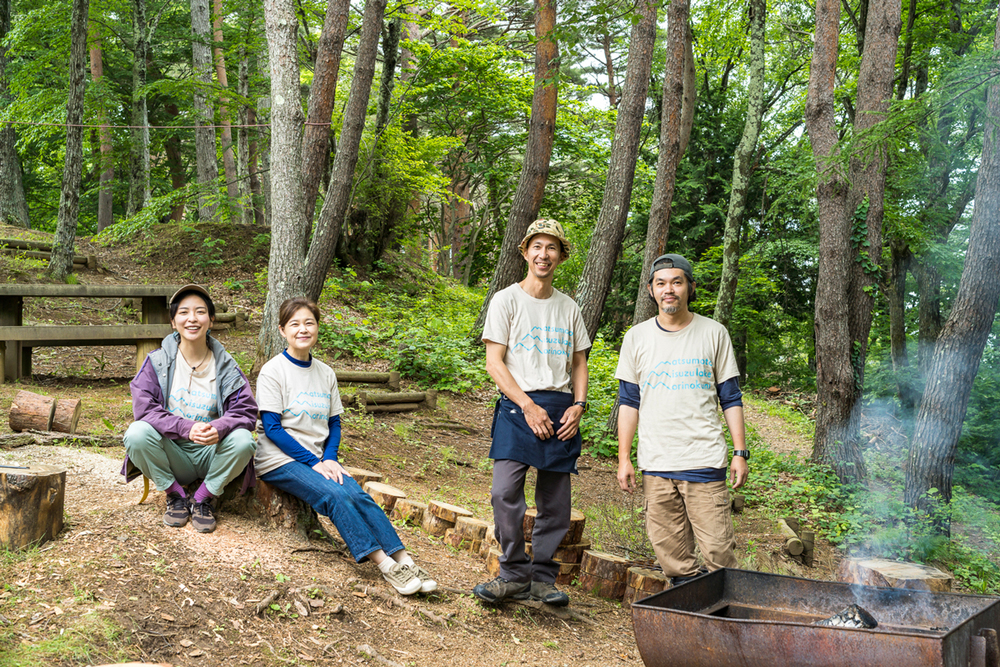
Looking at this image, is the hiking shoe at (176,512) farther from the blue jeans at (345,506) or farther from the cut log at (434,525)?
the cut log at (434,525)

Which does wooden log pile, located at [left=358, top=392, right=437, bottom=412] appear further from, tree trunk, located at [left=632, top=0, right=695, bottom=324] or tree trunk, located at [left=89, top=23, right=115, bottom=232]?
tree trunk, located at [left=89, top=23, right=115, bottom=232]

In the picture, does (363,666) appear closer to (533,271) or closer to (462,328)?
(533,271)

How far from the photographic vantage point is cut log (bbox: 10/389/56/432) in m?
5.16

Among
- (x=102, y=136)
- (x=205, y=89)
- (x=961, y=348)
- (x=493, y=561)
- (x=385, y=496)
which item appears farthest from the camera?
(x=102, y=136)

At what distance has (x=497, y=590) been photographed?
3705 mm

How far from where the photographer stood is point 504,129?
16.9 m

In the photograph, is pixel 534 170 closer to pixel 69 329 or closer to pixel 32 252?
pixel 69 329

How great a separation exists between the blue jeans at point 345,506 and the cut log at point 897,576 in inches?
90.7

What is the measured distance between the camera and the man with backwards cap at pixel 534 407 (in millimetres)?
3670

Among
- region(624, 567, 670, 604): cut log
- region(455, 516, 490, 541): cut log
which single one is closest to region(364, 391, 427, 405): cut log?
region(455, 516, 490, 541): cut log

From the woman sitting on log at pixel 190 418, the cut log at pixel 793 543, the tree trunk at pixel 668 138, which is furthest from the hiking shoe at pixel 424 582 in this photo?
the tree trunk at pixel 668 138

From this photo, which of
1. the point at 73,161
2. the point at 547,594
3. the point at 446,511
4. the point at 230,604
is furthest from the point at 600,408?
the point at 73,161

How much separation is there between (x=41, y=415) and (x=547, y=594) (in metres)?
3.87

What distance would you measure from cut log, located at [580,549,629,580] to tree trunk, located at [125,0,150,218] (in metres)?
13.1
